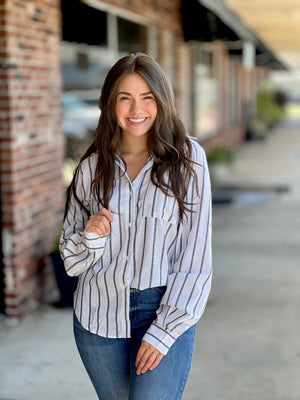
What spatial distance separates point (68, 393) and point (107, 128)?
2.05 meters

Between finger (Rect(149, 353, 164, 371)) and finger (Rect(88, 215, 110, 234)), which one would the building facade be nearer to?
finger (Rect(88, 215, 110, 234))

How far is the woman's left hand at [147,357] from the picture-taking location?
198 cm

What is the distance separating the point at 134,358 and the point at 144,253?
354 millimetres

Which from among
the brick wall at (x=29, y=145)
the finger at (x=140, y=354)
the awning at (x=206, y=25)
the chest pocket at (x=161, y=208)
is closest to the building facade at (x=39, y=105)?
the brick wall at (x=29, y=145)

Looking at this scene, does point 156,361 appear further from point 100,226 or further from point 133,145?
point 133,145

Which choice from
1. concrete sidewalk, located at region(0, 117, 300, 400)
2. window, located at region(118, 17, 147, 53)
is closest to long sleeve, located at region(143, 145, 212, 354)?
concrete sidewalk, located at region(0, 117, 300, 400)

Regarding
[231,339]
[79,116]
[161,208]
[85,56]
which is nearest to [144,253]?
[161,208]

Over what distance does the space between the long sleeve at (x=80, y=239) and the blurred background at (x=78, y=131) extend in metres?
1.73

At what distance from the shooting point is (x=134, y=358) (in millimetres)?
2051

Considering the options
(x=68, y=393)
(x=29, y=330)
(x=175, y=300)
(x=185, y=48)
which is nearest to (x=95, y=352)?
(x=175, y=300)

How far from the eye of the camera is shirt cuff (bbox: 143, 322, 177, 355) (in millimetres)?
1984

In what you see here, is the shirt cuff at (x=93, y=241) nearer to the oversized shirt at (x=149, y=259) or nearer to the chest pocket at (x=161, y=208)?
the oversized shirt at (x=149, y=259)

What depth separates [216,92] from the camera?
1612 cm

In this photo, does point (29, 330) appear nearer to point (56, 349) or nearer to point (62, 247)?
point (56, 349)
